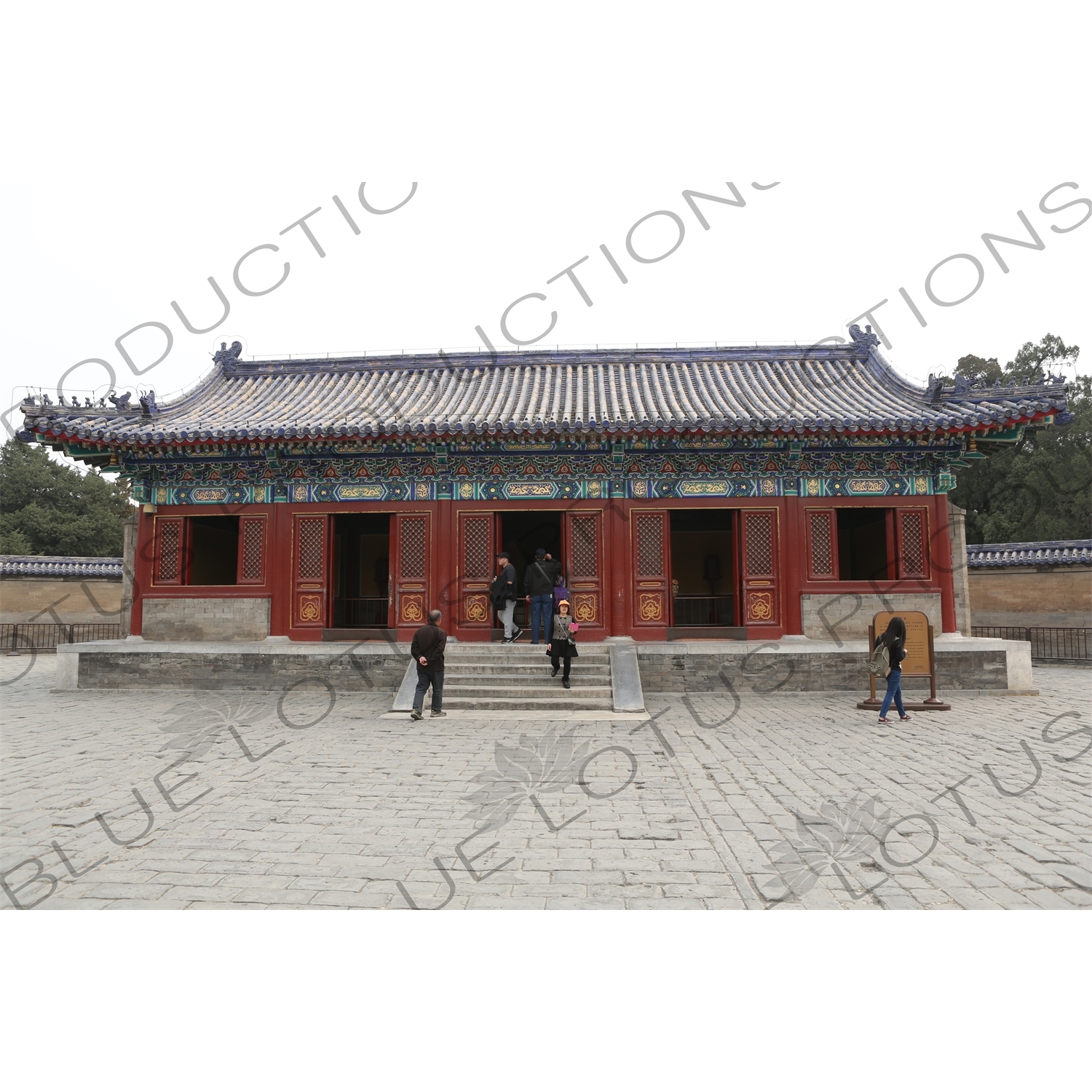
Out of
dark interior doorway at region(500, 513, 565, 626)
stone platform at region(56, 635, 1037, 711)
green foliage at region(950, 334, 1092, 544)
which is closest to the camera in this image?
stone platform at region(56, 635, 1037, 711)

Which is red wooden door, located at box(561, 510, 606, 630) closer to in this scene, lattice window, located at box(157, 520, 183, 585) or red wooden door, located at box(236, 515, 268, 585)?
red wooden door, located at box(236, 515, 268, 585)

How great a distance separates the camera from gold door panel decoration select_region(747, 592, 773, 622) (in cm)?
1259

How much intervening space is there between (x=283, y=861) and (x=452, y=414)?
33.5ft

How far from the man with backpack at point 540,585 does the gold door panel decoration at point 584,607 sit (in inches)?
25.9

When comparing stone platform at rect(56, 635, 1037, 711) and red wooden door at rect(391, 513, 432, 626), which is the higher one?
red wooden door at rect(391, 513, 432, 626)

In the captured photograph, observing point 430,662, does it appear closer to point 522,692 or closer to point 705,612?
point 522,692

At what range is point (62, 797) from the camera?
19.3 ft

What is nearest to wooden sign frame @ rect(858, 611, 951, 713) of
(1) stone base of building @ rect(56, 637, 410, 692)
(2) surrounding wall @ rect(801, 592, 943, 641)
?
(2) surrounding wall @ rect(801, 592, 943, 641)

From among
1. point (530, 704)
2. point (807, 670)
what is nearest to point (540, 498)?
point (530, 704)

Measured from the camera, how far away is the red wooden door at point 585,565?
12.8 metres

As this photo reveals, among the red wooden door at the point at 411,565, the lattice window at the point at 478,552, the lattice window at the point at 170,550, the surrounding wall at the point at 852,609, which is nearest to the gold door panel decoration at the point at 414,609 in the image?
the red wooden door at the point at 411,565

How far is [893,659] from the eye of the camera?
9.34m

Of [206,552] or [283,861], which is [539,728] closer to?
Answer: [283,861]

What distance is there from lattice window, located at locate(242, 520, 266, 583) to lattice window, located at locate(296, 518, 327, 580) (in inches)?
29.1
